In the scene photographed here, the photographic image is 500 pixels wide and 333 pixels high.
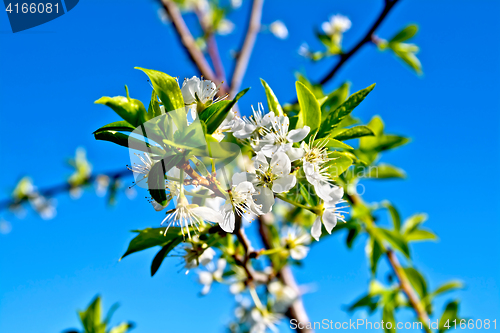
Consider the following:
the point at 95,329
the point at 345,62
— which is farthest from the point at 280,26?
the point at 95,329

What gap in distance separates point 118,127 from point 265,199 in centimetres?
47

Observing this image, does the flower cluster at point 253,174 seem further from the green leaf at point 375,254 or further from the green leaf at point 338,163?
the green leaf at point 375,254

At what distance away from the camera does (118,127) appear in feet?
3.15

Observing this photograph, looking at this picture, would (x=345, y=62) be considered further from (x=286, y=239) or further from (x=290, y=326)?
(x=290, y=326)

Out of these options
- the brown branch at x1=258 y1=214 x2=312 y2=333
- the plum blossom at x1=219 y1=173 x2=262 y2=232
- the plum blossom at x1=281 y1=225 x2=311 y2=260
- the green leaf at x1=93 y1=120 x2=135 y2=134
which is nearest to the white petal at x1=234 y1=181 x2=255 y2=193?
the plum blossom at x1=219 y1=173 x2=262 y2=232

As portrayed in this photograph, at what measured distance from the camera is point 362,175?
203cm

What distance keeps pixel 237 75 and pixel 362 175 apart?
1387 millimetres

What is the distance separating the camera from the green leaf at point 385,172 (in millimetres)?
2128

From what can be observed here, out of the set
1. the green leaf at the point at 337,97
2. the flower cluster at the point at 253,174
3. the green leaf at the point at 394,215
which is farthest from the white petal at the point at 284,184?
the green leaf at the point at 394,215

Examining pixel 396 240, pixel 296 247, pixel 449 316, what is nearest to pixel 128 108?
pixel 296 247

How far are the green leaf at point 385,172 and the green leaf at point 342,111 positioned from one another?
1.04 m

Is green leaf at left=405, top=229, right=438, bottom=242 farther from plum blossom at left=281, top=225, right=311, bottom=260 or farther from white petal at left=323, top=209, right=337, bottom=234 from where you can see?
white petal at left=323, top=209, right=337, bottom=234

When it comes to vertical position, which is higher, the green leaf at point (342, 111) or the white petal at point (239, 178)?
the green leaf at point (342, 111)

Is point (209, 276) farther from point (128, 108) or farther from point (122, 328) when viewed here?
point (128, 108)
